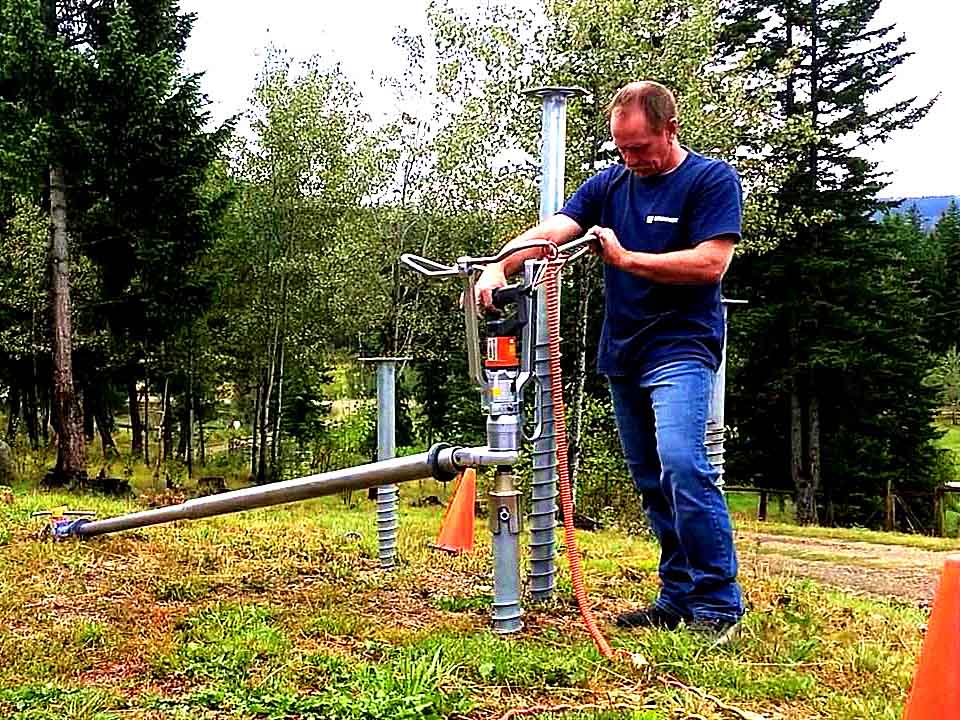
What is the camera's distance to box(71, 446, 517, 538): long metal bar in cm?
332

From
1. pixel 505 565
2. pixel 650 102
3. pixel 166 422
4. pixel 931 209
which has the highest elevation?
pixel 931 209

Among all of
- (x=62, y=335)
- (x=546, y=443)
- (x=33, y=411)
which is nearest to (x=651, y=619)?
(x=546, y=443)

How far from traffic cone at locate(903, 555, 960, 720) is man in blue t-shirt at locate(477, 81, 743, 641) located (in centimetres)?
136

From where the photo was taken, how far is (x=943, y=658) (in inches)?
79.0

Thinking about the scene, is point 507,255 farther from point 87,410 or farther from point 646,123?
point 87,410

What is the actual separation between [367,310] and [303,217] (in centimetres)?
275

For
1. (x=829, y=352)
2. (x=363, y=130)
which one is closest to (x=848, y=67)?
(x=829, y=352)

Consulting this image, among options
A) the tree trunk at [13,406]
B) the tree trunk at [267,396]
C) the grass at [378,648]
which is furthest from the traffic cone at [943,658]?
the tree trunk at [13,406]

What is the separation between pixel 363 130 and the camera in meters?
23.6

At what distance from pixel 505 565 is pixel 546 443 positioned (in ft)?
2.00

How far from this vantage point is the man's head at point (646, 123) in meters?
3.39

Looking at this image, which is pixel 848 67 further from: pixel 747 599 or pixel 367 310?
pixel 747 599

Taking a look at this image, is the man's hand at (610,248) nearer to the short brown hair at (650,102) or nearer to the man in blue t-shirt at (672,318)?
the man in blue t-shirt at (672,318)

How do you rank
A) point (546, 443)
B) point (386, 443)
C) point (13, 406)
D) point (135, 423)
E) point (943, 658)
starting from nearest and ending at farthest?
point (943, 658)
point (546, 443)
point (386, 443)
point (13, 406)
point (135, 423)
